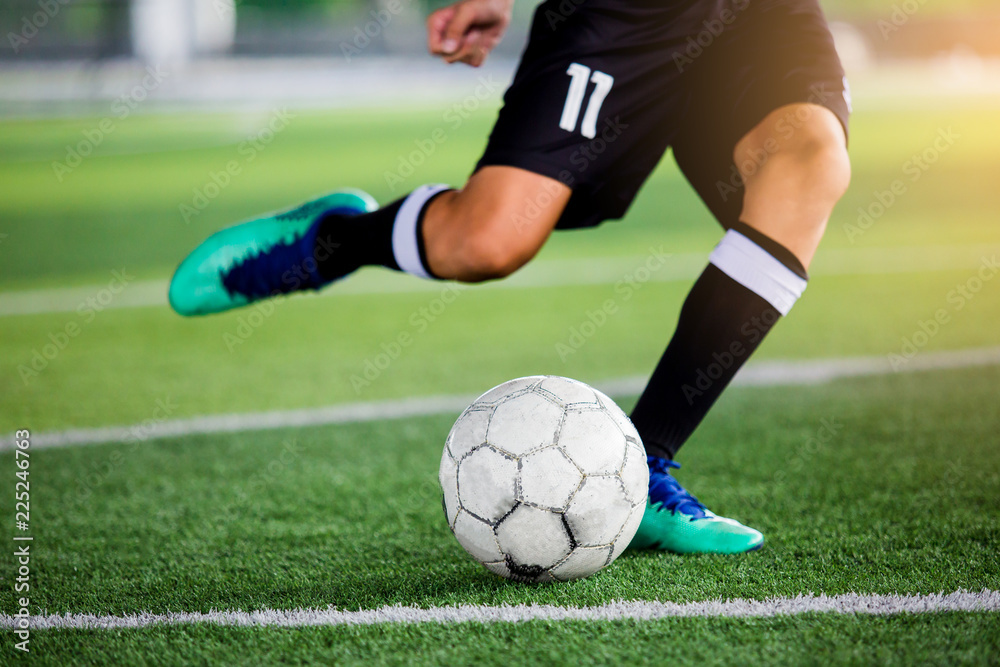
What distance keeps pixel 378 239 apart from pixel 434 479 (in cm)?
85

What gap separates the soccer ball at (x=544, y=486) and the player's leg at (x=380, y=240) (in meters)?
0.45

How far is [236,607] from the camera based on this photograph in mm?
2143

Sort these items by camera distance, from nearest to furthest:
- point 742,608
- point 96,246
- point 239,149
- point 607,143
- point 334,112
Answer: point 742,608, point 607,143, point 96,246, point 239,149, point 334,112

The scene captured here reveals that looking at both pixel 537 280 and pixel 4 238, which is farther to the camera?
pixel 4 238

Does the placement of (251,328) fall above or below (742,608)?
below

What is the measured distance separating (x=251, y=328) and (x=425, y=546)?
3389 millimetres

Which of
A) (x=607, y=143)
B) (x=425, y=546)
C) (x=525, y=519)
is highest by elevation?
(x=607, y=143)

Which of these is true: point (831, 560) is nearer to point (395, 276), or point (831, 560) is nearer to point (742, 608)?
point (742, 608)

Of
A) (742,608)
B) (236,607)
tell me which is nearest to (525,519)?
(742,608)
